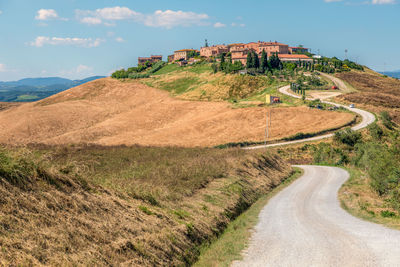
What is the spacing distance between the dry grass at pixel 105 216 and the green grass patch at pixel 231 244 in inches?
17.6

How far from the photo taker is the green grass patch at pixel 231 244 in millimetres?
13195

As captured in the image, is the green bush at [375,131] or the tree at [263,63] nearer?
the green bush at [375,131]

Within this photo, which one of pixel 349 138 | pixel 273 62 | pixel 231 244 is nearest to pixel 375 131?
pixel 349 138

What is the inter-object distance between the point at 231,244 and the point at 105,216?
229 inches

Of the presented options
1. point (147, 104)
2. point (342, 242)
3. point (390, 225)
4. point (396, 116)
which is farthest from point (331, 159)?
point (147, 104)

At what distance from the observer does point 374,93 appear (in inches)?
4419

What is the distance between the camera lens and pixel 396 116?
276ft

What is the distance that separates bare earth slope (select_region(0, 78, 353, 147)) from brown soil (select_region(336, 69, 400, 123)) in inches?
696

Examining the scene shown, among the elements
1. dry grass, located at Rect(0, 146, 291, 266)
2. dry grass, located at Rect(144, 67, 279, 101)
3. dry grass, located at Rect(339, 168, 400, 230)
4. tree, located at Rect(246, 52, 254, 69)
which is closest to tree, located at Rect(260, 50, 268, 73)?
tree, located at Rect(246, 52, 254, 69)

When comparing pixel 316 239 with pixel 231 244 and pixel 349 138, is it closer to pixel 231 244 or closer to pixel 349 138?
pixel 231 244

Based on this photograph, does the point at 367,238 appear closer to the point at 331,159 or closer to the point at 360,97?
the point at 331,159

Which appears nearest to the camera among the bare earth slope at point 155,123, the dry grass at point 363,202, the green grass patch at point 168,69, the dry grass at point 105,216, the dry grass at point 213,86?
the dry grass at point 105,216

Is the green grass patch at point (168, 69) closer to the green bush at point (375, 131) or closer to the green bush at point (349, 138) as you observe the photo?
the green bush at point (375, 131)

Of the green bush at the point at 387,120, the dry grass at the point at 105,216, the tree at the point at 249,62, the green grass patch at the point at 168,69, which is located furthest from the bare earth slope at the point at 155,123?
the dry grass at the point at 105,216
